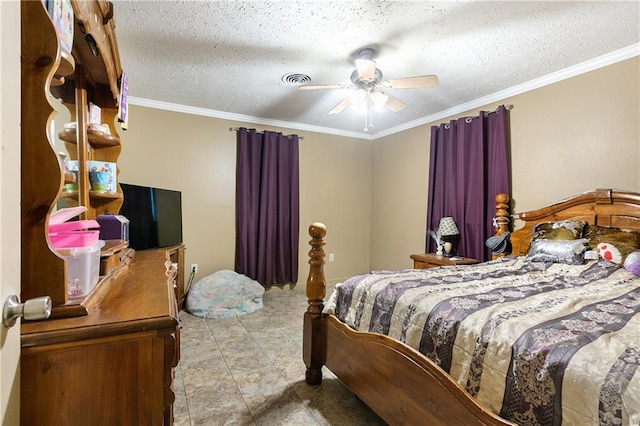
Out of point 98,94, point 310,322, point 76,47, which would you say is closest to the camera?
point 76,47

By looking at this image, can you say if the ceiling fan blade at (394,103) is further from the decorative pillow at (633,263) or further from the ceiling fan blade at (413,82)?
the decorative pillow at (633,263)

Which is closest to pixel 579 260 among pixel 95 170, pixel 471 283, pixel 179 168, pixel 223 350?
pixel 471 283

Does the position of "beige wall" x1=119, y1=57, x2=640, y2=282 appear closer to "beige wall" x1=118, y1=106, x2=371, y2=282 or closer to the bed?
"beige wall" x1=118, y1=106, x2=371, y2=282

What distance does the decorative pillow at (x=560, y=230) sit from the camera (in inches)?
94.3

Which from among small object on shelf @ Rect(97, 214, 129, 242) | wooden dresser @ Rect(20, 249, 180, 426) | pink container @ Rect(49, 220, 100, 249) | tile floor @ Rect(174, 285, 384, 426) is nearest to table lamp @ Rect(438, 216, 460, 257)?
tile floor @ Rect(174, 285, 384, 426)

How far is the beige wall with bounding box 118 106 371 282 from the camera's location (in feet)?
11.8

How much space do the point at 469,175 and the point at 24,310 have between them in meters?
3.64

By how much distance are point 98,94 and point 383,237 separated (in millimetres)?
3856

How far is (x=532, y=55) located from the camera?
2498 mm

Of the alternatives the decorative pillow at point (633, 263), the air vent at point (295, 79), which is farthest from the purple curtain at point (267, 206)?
the decorative pillow at point (633, 263)

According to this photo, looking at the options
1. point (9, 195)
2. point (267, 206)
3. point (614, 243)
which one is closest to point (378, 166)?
point (267, 206)

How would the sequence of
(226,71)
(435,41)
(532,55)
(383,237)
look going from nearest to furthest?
1. (435,41)
2. (532,55)
3. (226,71)
4. (383,237)

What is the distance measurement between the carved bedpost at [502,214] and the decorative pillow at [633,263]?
1.06 meters

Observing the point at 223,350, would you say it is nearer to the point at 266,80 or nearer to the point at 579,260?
the point at 266,80
